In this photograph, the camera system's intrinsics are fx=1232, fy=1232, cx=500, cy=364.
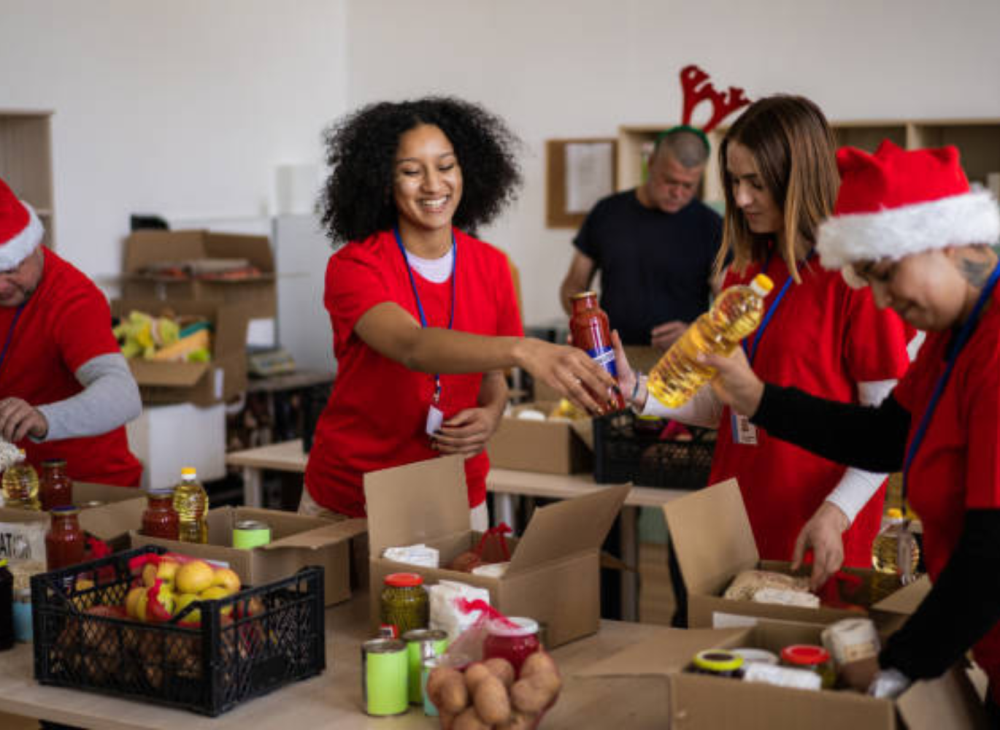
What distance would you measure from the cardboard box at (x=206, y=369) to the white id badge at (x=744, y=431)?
3.19 m

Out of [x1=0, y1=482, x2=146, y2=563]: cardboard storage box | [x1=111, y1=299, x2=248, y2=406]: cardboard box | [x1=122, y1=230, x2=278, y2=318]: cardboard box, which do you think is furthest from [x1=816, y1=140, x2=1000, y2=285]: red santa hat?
[x1=122, y1=230, x2=278, y2=318]: cardboard box

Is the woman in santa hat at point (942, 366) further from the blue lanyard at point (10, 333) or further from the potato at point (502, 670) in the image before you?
the blue lanyard at point (10, 333)

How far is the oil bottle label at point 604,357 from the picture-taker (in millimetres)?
1971

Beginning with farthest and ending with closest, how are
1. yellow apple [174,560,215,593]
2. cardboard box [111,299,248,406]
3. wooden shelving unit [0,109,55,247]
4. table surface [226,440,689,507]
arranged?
wooden shelving unit [0,109,55,247] < cardboard box [111,299,248,406] < table surface [226,440,689,507] < yellow apple [174,560,215,593]

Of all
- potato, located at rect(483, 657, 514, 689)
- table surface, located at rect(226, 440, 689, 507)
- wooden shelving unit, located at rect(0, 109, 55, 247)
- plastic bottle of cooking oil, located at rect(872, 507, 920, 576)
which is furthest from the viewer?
wooden shelving unit, located at rect(0, 109, 55, 247)

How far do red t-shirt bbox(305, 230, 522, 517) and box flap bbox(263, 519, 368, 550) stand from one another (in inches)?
5.4

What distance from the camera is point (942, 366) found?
A: 4.79ft

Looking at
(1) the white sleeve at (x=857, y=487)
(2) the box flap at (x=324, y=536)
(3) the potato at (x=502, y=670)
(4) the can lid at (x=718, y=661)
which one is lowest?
(3) the potato at (x=502, y=670)

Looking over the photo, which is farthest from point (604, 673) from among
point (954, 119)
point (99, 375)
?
point (954, 119)

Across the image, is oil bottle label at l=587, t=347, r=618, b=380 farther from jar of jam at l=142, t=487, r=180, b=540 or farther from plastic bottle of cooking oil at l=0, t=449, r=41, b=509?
plastic bottle of cooking oil at l=0, t=449, r=41, b=509

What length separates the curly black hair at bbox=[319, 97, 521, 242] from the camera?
2322 mm

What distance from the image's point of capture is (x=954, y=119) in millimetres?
5449

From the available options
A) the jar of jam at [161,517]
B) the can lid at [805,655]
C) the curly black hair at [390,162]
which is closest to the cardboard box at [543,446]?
the curly black hair at [390,162]

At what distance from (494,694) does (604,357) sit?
2.15 feet
